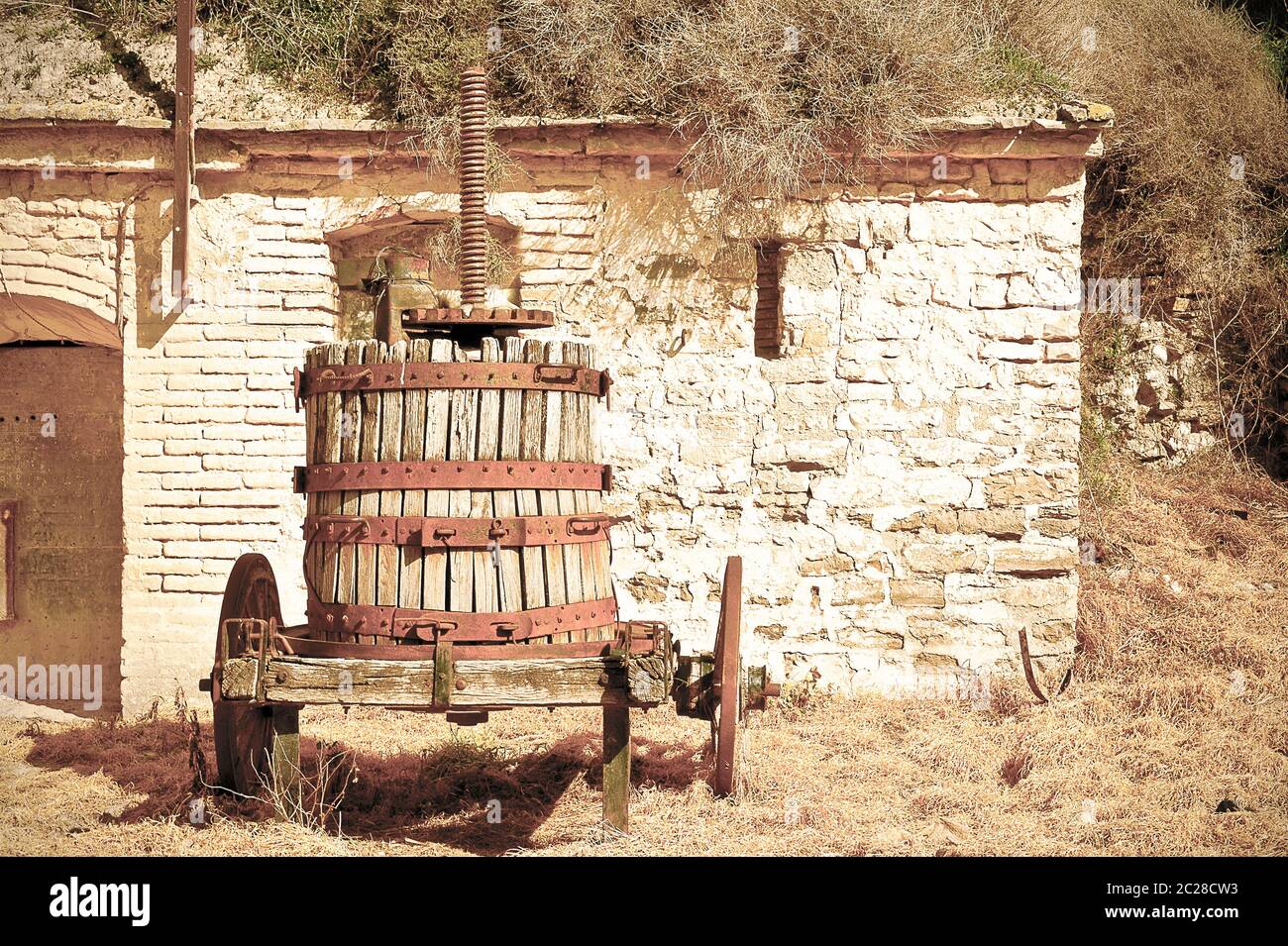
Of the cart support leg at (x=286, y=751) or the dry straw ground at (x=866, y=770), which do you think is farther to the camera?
the cart support leg at (x=286, y=751)

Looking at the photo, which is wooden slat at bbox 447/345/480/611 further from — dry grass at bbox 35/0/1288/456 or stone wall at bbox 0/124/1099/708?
dry grass at bbox 35/0/1288/456

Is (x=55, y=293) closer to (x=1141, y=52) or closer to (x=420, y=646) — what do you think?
(x=420, y=646)

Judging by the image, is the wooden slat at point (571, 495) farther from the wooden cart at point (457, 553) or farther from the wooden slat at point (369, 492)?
the wooden slat at point (369, 492)

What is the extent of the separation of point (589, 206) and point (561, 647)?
349 cm

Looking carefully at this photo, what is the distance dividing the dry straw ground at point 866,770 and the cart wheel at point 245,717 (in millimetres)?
148

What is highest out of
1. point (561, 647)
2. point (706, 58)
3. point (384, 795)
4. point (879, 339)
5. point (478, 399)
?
point (706, 58)

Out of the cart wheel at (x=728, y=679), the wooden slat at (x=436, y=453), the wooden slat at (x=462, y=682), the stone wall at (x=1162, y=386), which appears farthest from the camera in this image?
the stone wall at (x=1162, y=386)

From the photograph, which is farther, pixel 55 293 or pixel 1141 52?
pixel 1141 52

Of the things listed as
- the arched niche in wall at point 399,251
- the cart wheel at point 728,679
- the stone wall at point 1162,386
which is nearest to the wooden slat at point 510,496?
the cart wheel at point 728,679

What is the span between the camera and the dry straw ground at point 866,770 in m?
4.23

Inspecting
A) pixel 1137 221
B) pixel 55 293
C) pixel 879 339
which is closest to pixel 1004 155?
pixel 879 339

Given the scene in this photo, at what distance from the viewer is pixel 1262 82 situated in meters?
9.12

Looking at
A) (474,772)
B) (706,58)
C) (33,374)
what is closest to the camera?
(474,772)

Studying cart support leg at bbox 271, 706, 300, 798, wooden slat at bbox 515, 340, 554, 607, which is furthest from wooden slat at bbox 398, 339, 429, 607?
cart support leg at bbox 271, 706, 300, 798
